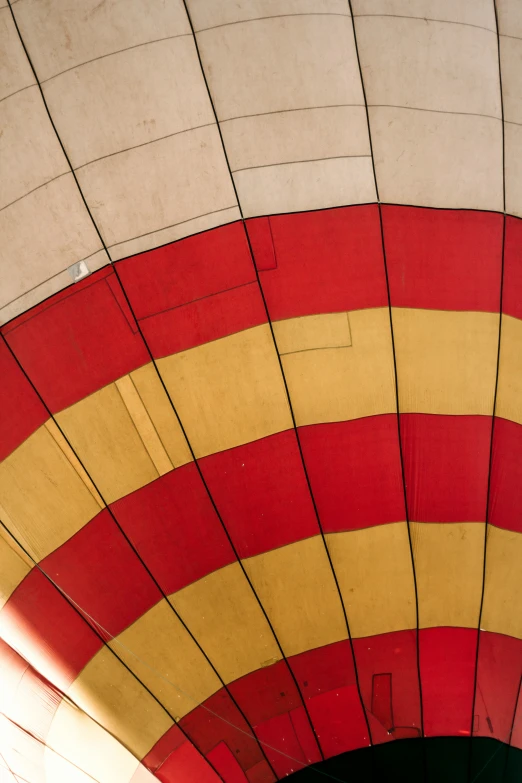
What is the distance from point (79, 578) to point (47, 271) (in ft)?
5.10

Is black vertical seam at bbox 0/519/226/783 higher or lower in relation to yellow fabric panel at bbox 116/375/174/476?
lower

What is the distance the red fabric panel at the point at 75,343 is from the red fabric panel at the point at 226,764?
1.89 metres

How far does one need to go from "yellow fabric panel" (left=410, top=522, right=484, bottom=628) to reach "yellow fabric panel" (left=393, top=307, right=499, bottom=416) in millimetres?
630

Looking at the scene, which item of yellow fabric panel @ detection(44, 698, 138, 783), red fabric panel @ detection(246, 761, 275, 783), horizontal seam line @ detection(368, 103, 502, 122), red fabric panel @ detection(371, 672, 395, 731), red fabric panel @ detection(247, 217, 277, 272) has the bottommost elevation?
yellow fabric panel @ detection(44, 698, 138, 783)

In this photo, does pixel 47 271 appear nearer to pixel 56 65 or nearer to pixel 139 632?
pixel 56 65

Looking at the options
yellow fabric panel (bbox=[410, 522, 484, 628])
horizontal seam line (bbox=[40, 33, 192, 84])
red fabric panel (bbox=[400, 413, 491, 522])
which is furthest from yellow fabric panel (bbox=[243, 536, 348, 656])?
horizontal seam line (bbox=[40, 33, 192, 84])

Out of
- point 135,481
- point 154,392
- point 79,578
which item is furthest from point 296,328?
point 79,578

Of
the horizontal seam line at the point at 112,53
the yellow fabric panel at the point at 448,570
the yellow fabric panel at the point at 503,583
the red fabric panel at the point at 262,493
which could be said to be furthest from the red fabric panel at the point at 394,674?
the horizontal seam line at the point at 112,53

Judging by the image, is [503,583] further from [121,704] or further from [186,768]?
[121,704]

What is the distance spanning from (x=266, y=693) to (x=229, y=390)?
1.54 metres

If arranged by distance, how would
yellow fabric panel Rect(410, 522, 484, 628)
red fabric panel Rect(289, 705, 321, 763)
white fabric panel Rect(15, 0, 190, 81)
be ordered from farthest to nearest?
yellow fabric panel Rect(410, 522, 484, 628) < red fabric panel Rect(289, 705, 321, 763) < white fabric panel Rect(15, 0, 190, 81)

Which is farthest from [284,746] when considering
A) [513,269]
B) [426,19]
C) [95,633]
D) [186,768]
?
[426,19]

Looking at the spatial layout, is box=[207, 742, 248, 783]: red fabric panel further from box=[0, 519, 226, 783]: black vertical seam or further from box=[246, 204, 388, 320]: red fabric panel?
box=[246, 204, 388, 320]: red fabric panel

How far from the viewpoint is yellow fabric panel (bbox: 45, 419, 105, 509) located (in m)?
3.64
